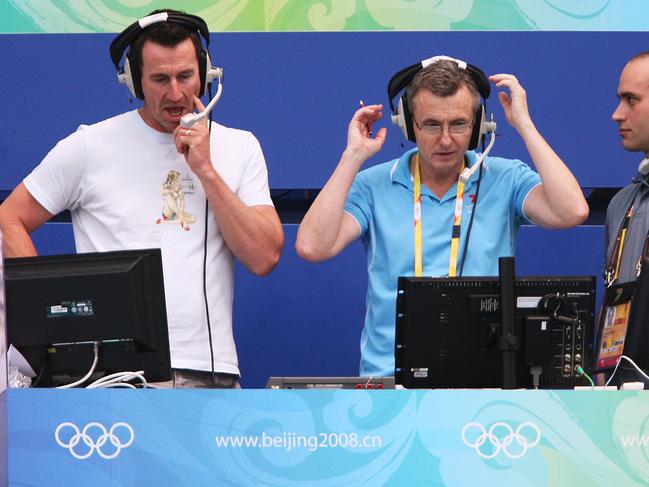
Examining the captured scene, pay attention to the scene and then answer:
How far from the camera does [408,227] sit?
10.1 ft

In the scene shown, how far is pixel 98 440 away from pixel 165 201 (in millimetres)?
963

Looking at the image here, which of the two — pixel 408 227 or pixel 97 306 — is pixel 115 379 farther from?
pixel 408 227

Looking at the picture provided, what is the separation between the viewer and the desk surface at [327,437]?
2193 millimetres

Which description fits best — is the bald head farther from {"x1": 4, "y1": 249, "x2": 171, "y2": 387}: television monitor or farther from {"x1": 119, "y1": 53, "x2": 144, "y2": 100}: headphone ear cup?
{"x1": 4, "y1": 249, "x2": 171, "y2": 387}: television monitor

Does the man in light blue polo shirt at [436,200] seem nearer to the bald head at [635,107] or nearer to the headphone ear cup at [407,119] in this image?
the headphone ear cup at [407,119]

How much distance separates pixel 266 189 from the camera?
316cm

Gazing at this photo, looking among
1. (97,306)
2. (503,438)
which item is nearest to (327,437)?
(503,438)

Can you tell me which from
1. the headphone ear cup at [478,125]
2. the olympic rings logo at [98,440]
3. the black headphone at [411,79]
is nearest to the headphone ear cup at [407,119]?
the black headphone at [411,79]

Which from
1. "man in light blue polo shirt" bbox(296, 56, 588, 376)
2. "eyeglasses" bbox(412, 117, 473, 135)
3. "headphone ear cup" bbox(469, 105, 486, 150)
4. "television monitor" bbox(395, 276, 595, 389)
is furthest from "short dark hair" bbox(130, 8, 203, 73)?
"television monitor" bbox(395, 276, 595, 389)

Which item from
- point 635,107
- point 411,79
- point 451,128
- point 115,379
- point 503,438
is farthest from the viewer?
point 635,107

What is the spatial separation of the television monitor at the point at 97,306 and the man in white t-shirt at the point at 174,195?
0.45m

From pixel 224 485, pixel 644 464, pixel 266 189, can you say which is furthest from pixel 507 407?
pixel 266 189

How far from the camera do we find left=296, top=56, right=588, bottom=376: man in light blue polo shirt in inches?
120

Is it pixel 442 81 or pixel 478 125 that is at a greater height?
pixel 442 81
